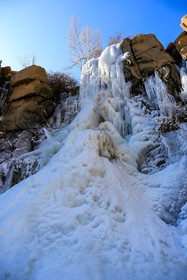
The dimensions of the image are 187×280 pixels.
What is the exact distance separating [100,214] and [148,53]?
22.4 ft

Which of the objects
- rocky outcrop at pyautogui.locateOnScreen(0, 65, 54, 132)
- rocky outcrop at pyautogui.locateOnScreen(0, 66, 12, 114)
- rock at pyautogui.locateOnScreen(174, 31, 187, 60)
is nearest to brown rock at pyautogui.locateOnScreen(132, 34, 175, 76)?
rock at pyautogui.locateOnScreen(174, 31, 187, 60)

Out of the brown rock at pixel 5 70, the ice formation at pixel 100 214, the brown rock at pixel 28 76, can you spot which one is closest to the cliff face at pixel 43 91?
the brown rock at pixel 28 76

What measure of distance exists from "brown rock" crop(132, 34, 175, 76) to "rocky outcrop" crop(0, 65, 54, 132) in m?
4.05

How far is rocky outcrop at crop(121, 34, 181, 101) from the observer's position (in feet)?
20.6

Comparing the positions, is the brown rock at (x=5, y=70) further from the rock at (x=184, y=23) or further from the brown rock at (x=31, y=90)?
the rock at (x=184, y=23)

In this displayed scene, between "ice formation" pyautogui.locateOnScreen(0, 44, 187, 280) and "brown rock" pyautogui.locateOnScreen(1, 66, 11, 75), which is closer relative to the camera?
"ice formation" pyautogui.locateOnScreen(0, 44, 187, 280)

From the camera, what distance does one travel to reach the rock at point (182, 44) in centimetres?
654

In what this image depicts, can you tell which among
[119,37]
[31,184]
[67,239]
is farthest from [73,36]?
[67,239]

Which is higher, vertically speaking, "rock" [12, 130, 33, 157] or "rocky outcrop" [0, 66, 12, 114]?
"rocky outcrop" [0, 66, 12, 114]

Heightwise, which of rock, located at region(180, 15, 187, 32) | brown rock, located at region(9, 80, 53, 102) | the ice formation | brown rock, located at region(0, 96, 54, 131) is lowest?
the ice formation

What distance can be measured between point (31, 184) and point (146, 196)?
1986 millimetres

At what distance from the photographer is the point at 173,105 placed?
18.2ft

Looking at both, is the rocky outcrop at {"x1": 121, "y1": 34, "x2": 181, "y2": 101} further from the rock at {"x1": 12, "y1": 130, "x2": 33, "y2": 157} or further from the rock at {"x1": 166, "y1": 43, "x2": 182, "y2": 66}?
the rock at {"x1": 12, "y1": 130, "x2": 33, "y2": 157}

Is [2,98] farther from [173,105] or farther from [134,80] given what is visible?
[173,105]
